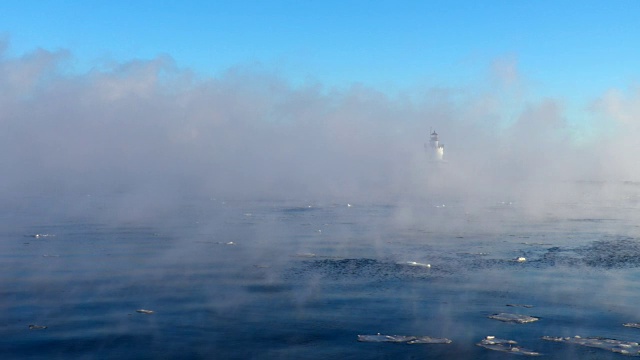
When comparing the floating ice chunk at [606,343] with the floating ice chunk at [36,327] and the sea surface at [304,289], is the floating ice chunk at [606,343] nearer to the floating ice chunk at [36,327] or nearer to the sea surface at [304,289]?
the sea surface at [304,289]

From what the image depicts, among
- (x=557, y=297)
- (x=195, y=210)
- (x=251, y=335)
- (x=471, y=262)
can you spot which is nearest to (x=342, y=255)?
(x=471, y=262)

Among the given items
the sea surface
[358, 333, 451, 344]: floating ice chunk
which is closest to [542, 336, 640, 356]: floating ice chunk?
the sea surface

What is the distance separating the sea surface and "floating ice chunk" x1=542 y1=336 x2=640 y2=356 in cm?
18

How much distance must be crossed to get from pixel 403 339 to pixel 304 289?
346 cm

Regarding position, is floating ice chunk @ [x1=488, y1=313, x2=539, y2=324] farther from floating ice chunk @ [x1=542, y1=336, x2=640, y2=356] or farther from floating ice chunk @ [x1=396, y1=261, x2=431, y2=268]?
floating ice chunk @ [x1=396, y1=261, x2=431, y2=268]

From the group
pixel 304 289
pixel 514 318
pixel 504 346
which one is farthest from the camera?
pixel 304 289

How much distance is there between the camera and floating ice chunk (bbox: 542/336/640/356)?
8.41m

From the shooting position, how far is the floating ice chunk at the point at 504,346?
333 inches

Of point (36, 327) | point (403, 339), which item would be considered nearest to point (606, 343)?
point (403, 339)

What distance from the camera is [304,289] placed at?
1220 centimetres

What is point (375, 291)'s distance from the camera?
11984 millimetres

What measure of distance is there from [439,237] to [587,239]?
419cm

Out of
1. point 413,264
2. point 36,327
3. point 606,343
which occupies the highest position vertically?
point 413,264

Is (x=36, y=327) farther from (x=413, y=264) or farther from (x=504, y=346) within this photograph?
(x=413, y=264)
